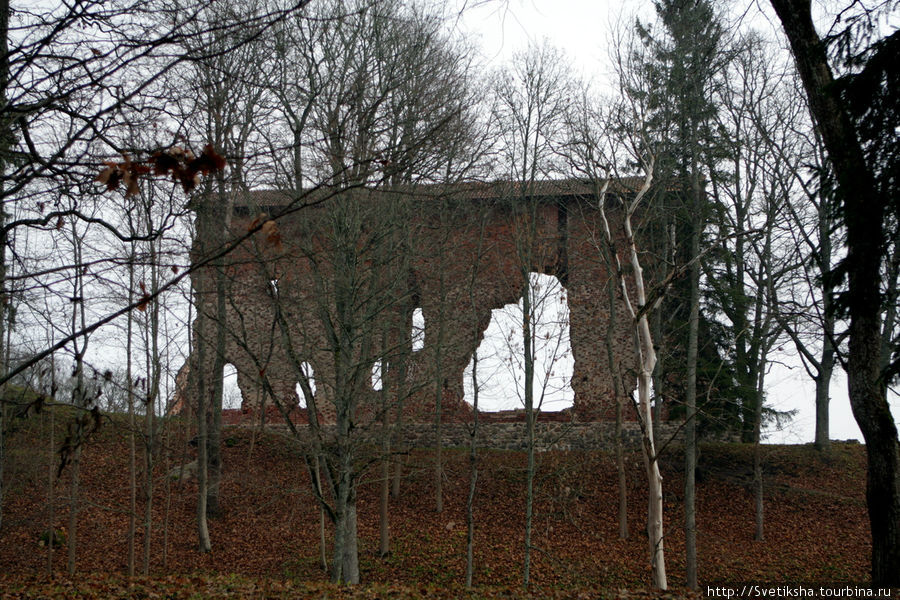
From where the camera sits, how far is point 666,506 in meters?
17.2

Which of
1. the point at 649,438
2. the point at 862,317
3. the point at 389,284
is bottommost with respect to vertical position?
the point at 649,438

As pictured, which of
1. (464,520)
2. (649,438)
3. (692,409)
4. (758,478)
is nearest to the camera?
(649,438)

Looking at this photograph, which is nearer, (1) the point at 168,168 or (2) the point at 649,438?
(1) the point at 168,168

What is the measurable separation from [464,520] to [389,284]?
821 centimetres

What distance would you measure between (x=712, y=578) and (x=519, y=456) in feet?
23.7

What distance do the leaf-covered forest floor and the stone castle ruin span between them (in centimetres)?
188

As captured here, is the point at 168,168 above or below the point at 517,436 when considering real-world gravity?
above

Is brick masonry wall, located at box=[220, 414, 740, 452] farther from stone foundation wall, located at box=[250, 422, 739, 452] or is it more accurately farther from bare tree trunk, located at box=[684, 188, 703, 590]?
bare tree trunk, located at box=[684, 188, 703, 590]

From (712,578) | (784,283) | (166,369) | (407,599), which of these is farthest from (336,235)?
(784,283)

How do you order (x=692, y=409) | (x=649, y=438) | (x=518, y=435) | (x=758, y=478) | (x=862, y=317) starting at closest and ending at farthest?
(x=862, y=317)
(x=649, y=438)
(x=692, y=409)
(x=758, y=478)
(x=518, y=435)

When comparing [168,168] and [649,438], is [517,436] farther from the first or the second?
[168,168]

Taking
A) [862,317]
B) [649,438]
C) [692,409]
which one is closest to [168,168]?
[862,317]

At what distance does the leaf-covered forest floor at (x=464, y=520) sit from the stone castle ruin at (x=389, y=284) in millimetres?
1882

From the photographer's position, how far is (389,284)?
31.8 feet
